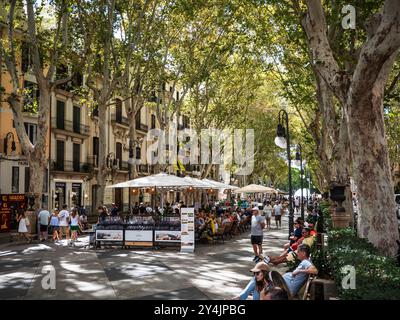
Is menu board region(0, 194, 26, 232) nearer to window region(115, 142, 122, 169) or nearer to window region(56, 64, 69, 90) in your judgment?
window region(56, 64, 69, 90)

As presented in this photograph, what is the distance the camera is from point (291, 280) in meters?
7.75

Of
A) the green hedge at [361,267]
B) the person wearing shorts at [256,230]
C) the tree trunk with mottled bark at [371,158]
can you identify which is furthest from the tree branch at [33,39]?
the green hedge at [361,267]

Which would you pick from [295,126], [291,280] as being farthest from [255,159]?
[291,280]

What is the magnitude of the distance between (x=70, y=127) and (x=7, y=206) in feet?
43.2

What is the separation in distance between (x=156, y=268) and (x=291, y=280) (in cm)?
505

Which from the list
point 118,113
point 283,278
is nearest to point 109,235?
point 283,278

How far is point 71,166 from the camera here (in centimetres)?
3488

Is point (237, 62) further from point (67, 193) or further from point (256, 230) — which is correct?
point (256, 230)

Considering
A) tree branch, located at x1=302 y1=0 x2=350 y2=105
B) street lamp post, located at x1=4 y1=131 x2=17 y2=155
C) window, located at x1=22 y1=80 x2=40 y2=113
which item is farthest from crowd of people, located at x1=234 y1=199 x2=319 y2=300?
street lamp post, located at x1=4 y1=131 x2=17 y2=155

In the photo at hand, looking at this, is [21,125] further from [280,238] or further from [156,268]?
[280,238]

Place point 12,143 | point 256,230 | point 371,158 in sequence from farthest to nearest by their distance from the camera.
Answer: point 12,143 → point 256,230 → point 371,158

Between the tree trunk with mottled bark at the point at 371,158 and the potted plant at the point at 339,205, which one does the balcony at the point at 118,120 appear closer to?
the potted plant at the point at 339,205

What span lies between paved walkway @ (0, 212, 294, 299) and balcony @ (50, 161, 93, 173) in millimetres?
16343
